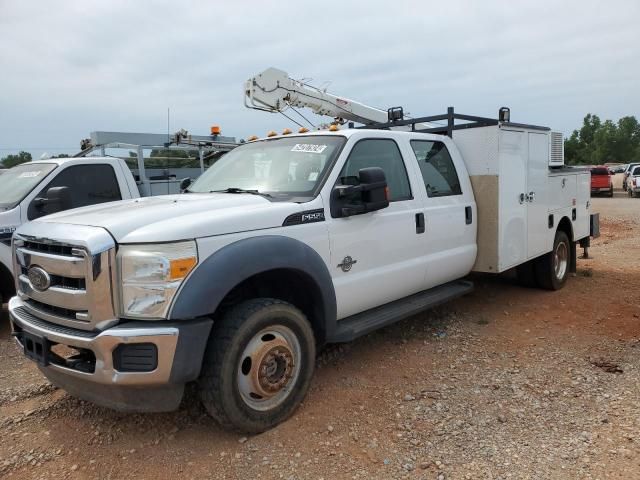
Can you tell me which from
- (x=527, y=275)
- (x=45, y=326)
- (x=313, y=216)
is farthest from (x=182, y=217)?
(x=527, y=275)

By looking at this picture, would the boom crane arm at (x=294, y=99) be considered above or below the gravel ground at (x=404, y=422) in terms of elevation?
above

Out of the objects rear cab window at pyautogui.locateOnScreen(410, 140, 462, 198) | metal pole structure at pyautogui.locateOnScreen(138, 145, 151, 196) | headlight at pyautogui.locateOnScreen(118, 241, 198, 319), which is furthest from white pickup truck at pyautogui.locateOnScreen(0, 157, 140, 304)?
rear cab window at pyautogui.locateOnScreen(410, 140, 462, 198)

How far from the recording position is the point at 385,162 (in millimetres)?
4371

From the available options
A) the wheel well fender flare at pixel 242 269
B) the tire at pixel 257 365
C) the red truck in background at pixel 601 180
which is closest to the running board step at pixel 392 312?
the wheel well fender flare at pixel 242 269

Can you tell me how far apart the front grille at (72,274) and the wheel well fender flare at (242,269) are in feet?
1.31

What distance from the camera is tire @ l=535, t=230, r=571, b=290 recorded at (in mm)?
6520

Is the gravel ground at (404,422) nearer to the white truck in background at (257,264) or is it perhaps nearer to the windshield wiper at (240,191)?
the white truck in background at (257,264)

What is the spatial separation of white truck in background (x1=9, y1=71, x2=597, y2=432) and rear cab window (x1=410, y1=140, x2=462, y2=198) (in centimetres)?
2

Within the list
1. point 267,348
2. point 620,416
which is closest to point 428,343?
point 620,416

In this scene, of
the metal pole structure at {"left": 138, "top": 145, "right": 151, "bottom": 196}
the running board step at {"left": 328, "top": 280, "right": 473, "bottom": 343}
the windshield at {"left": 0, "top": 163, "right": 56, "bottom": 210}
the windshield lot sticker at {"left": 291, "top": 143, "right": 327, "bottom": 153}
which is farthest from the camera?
the metal pole structure at {"left": 138, "top": 145, "right": 151, "bottom": 196}

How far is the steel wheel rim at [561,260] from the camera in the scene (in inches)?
265

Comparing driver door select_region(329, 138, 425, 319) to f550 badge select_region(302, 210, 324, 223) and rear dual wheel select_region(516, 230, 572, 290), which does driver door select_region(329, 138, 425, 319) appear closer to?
f550 badge select_region(302, 210, 324, 223)

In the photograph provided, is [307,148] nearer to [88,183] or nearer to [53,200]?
[53,200]

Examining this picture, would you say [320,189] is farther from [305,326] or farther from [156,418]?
[156,418]
